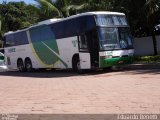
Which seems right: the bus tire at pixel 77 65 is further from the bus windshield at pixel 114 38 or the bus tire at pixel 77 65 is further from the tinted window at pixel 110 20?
the tinted window at pixel 110 20

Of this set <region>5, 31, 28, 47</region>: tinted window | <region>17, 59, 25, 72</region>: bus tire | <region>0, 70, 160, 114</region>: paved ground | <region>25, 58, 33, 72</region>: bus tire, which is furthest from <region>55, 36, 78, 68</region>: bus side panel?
<region>0, 70, 160, 114</region>: paved ground

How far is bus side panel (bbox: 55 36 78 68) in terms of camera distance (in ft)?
73.3

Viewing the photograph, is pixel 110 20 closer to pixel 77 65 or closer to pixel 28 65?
pixel 77 65

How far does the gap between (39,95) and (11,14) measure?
50.6 m

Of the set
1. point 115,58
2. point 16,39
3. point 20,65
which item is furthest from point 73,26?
point 20,65

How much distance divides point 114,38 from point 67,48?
3394mm

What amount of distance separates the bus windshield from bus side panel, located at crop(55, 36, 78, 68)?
209 cm

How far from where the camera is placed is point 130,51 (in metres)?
21.8

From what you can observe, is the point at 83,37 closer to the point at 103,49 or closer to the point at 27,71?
the point at 103,49

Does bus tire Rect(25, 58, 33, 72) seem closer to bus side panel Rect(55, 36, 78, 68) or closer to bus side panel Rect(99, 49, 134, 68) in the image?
bus side panel Rect(55, 36, 78, 68)

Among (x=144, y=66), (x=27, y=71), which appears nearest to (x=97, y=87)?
(x=144, y=66)

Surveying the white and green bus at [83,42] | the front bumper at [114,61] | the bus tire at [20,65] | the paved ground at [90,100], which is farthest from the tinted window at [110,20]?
the bus tire at [20,65]

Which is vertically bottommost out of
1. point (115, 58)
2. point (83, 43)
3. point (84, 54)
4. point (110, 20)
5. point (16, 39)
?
point (115, 58)

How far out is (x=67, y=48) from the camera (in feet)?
75.7
